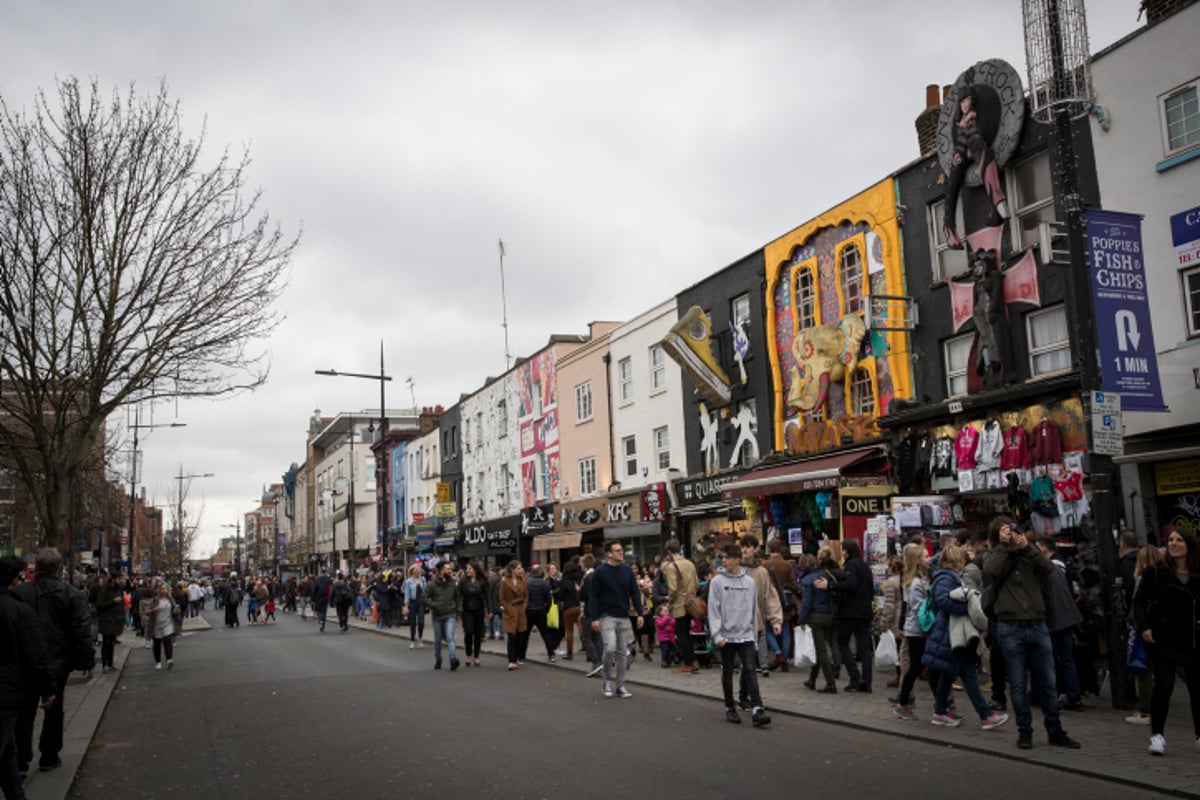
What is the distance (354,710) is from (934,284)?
12.7m

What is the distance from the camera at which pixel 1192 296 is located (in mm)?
14367

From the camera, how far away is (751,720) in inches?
409

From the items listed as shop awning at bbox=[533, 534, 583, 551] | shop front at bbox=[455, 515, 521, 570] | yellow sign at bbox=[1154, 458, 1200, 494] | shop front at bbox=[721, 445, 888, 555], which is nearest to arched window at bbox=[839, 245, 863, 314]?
shop front at bbox=[721, 445, 888, 555]

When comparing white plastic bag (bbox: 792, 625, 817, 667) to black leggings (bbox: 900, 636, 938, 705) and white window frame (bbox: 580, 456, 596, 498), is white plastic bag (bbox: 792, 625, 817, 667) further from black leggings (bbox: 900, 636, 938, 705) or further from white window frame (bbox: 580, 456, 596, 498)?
white window frame (bbox: 580, 456, 596, 498)

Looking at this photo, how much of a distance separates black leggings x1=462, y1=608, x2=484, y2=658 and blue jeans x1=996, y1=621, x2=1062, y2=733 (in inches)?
431

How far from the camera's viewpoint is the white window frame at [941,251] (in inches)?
732

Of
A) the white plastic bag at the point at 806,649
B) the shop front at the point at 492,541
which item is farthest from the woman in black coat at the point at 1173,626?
the shop front at the point at 492,541

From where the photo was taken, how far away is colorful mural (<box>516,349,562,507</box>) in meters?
36.1

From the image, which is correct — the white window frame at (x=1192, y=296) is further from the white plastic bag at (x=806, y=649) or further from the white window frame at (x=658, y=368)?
the white window frame at (x=658, y=368)

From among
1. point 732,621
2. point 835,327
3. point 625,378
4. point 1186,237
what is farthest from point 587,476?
point 732,621

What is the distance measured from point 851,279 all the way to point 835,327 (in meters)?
1.03

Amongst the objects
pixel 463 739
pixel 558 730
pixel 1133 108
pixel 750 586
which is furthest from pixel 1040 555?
pixel 1133 108

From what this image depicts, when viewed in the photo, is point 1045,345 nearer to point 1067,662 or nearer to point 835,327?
point 835,327

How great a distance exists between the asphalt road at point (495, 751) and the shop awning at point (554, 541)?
1788cm
